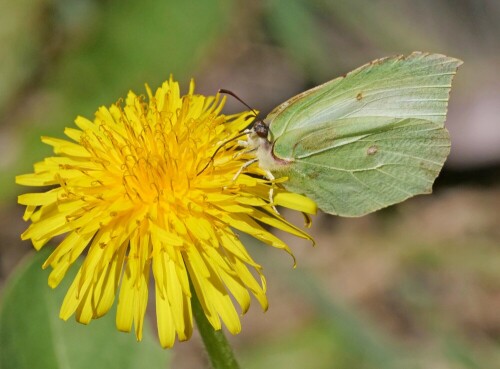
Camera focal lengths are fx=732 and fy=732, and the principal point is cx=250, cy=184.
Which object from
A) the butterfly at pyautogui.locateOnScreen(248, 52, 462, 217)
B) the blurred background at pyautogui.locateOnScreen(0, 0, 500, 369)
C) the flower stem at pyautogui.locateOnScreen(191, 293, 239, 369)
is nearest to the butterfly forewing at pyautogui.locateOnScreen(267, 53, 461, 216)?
the butterfly at pyautogui.locateOnScreen(248, 52, 462, 217)

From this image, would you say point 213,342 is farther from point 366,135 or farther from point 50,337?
point 366,135

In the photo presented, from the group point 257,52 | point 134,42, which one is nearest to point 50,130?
point 134,42

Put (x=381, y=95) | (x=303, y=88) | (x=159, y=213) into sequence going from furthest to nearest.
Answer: (x=303, y=88), (x=381, y=95), (x=159, y=213)

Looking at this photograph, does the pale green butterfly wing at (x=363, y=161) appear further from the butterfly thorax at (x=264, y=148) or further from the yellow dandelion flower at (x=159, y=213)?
the yellow dandelion flower at (x=159, y=213)

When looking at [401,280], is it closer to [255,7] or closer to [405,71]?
[405,71]

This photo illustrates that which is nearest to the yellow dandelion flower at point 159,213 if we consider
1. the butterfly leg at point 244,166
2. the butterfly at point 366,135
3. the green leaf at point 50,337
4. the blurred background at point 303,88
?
the butterfly leg at point 244,166

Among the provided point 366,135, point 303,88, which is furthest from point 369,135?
point 303,88
